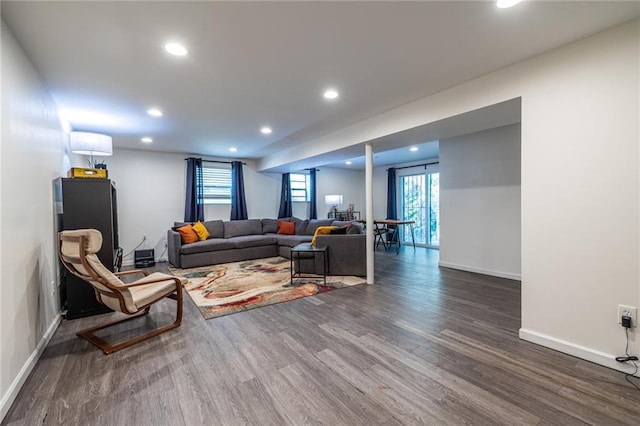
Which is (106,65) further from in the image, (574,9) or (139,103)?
(574,9)

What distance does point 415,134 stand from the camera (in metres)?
3.72

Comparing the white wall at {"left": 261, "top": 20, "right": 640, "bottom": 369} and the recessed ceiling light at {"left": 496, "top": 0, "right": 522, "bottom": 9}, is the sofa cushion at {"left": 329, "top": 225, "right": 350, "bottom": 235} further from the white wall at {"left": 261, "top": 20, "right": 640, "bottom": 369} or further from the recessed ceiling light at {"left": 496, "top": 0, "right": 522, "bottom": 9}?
the recessed ceiling light at {"left": 496, "top": 0, "right": 522, "bottom": 9}

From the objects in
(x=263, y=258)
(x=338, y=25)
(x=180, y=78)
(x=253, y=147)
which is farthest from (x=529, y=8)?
(x=263, y=258)

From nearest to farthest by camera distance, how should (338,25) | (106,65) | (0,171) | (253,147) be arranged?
(0,171), (338,25), (106,65), (253,147)

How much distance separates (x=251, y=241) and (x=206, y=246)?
3.14ft

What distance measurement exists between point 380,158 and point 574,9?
227 inches

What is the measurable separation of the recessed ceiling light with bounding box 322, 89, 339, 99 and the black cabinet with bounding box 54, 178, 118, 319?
273 centimetres

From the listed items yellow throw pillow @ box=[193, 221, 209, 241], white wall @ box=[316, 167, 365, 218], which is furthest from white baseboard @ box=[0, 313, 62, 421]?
white wall @ box=[316, 167, 365, 218]

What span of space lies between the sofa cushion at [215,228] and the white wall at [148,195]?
1.81 feet

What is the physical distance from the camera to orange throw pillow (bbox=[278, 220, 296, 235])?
22.9 ft

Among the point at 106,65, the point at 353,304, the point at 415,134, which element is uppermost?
the point at 106,65

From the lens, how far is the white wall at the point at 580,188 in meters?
1.98

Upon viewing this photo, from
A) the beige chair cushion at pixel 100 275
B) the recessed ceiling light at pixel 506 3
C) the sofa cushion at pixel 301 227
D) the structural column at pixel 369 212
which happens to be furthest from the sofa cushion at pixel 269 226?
the recessed ceiling light at pixel 506 3

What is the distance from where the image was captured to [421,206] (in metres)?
8.10
